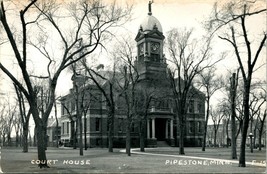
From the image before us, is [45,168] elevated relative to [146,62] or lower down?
lower down

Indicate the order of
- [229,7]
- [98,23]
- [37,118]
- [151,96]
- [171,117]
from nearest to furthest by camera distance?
[229,7] → [37,118] → [98,23] → [151,96] → [171,117]

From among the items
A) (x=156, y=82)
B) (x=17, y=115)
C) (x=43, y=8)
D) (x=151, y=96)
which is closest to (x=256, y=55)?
(x=43, y=8)

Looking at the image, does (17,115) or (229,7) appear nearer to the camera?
(229,7)

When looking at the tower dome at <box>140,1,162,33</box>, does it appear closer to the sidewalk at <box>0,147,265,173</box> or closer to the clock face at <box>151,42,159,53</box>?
the clock face at <box>151,42,159,53</box>

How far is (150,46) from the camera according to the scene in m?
56.4

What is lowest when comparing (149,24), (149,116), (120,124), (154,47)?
(120,124)

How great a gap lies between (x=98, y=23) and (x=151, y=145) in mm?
33578

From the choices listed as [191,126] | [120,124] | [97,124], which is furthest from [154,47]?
[97,124]

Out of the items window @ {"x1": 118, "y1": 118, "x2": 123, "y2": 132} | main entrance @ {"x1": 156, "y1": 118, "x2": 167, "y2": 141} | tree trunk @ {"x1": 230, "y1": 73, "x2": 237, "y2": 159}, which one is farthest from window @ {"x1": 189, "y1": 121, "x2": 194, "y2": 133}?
tree trunk @ {"x1": 230, "y1": 73, "x2": 237, "y2": 159}

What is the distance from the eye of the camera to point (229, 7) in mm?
15578

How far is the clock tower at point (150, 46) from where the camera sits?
55469 mm

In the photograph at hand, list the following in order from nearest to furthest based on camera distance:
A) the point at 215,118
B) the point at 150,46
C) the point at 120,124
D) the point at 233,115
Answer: the point at 233,115 < the point at 120,124 < the point at 150,46 < the point at 215,118

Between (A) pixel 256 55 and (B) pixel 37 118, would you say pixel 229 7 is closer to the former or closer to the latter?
(A) pixel 256 55

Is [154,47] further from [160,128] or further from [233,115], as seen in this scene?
[233,115]
